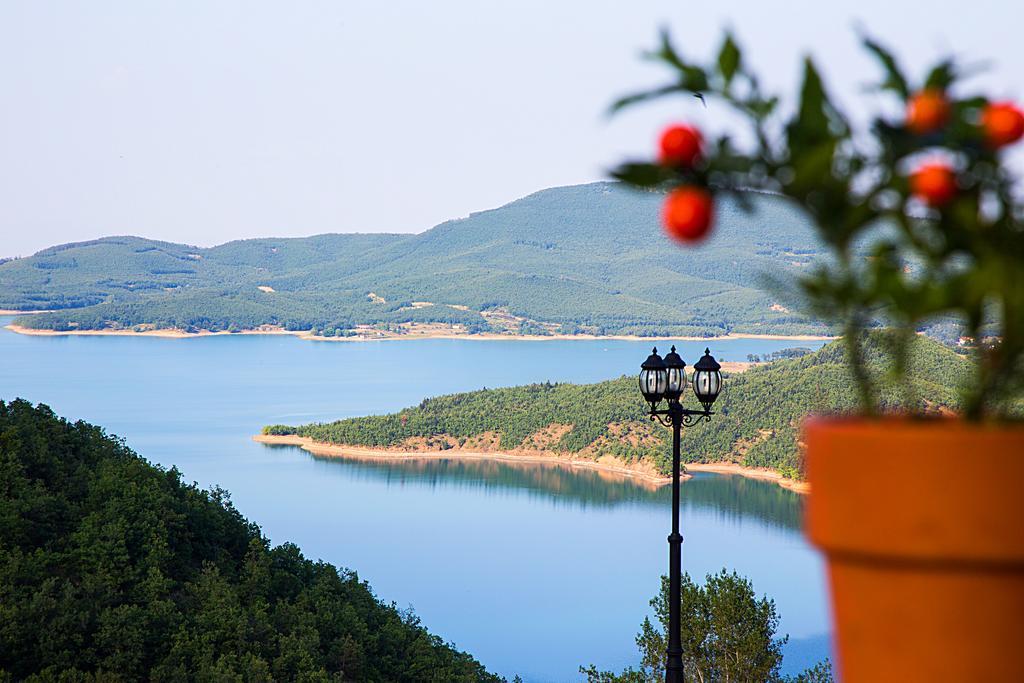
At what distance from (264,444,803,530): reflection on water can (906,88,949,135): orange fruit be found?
41561 millimetres

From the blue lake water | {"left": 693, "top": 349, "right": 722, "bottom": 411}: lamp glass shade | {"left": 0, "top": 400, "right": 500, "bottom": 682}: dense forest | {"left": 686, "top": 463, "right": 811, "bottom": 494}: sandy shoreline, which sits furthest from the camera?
{"left": 686, "top": 463, "right": 811, "bottom": 494}: sandy shoreline

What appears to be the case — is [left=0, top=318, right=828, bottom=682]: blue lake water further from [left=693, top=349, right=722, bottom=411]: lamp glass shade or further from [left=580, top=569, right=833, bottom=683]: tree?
[left=693, top=349, right=722, bottom=411]: lamp glass shade

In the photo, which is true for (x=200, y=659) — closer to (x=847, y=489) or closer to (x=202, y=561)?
(x=202, y=561)

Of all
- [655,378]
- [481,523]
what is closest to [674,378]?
[655,378]

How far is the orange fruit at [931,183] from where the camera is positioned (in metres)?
0.73

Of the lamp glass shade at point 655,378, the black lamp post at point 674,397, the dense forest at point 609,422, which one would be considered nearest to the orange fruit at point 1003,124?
the black lamp post at point 674,397

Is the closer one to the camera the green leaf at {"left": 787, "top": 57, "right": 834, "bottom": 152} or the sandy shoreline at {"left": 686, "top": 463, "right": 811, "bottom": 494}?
the green leaf at {"left": 787, "top": 57, "right": 834, "bottom": 152}

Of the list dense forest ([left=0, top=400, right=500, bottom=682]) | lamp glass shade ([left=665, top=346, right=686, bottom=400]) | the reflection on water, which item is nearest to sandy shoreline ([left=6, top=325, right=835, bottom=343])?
the reflection on water

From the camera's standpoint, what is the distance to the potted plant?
688 mm

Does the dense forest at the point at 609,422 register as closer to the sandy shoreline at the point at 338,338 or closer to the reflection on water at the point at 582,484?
the reflection on water at the point at 582,484

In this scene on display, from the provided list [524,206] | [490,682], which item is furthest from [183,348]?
[490,682]

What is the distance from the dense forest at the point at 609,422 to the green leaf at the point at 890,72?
149ft

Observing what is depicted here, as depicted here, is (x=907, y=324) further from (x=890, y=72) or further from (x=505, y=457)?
(x=505, y=457)

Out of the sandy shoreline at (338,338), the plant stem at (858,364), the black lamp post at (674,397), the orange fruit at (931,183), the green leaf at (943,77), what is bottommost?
the black lamp post at (674,397)
